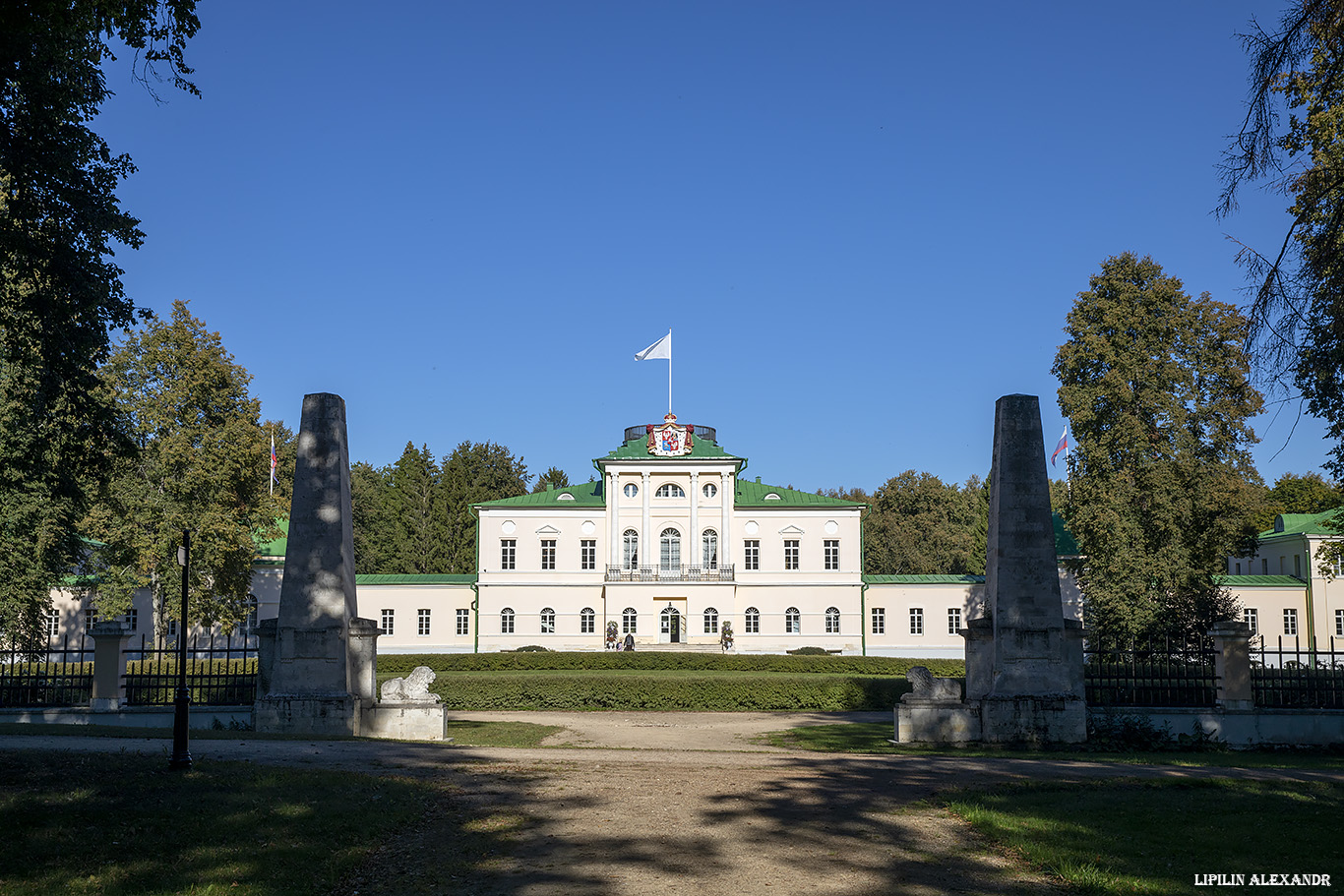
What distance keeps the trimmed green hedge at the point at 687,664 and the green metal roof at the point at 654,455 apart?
769 inches

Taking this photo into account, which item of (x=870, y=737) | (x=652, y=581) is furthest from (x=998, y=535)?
(x=652, y=581)

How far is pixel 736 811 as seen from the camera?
31.5 feet

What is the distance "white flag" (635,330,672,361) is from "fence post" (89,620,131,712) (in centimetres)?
3513

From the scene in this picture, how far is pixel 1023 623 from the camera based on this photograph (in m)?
16.0

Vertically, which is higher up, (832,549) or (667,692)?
(832,549)

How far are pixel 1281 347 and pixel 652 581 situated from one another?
45481mm

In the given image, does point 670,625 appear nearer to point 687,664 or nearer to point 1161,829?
point 687,664

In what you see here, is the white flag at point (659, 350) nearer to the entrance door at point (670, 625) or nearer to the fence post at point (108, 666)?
the entrance door at point (670, 625)

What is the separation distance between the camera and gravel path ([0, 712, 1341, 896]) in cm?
737

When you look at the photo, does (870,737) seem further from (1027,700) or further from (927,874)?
(927,874)

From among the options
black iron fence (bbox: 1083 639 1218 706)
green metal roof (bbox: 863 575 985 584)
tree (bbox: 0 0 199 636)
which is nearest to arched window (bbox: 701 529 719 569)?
green metal roof (bbox: 863 575 985 584)

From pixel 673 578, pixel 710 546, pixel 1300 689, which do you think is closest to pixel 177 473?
pixel 673 578

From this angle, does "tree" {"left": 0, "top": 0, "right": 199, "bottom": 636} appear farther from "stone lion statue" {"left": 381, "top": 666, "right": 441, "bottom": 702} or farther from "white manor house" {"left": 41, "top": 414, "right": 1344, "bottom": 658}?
"white manor house" {"left": 41, "top": 414, "right": 1344, "bottom": 658}

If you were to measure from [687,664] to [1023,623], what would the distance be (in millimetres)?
19943
